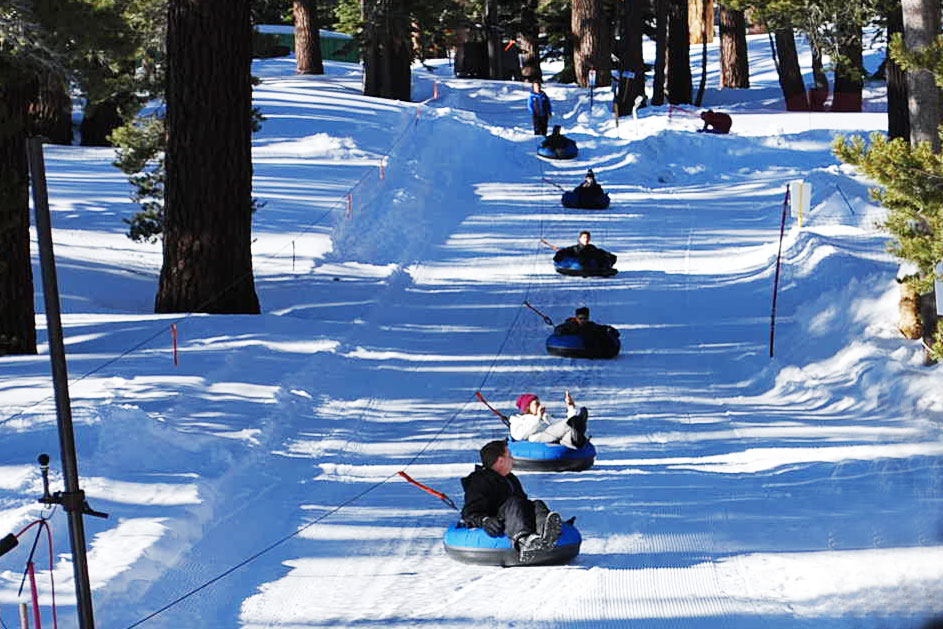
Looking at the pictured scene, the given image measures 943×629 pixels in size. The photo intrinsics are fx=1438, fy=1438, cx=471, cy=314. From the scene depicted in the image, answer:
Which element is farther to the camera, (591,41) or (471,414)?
(591,41)

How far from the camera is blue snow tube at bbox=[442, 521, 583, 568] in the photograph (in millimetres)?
10477

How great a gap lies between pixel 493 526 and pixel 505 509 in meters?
0.15

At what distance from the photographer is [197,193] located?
19547 millimetres

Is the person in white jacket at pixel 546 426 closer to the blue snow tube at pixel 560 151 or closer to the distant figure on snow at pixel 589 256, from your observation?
the distant figure on snow at pixel 589 256

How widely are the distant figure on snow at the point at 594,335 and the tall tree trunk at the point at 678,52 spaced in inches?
1268

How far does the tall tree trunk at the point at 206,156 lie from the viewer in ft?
63.3

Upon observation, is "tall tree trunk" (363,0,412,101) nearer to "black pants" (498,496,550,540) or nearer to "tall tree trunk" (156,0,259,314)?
"tall tree trunk" (156,0,259,314)

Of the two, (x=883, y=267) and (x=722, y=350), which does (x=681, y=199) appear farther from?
(x=722, y=350)

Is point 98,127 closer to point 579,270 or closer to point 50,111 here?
point 50,111

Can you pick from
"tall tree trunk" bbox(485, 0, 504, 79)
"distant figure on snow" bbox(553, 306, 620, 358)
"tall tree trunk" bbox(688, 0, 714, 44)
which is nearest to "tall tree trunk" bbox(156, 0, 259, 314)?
"distant figure on snow" bbox(553, 306, 620, 358)

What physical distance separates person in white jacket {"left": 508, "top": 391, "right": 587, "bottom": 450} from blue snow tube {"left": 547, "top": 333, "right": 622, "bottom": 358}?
439 centimetres

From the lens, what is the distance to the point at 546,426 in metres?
13.7

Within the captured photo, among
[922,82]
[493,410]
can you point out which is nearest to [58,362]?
[493,410]

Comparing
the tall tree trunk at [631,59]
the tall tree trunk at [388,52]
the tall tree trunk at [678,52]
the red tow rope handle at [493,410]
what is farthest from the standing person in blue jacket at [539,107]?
the red tow rope handle at [493,410]
